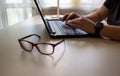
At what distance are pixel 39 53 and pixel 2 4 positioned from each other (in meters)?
1.99

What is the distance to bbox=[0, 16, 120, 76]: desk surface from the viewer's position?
0.53 metres

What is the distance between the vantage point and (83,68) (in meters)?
0.56

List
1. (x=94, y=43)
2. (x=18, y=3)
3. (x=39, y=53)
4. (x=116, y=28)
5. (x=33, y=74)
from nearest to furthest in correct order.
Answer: (x=33, y=74) < (x=39, y=53) < (x=94, y=43) < (x=116, y=28) < (x=18, y=3)

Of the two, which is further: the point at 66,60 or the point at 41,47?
the point at 41,47

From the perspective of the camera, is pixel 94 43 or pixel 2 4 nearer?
pixel 94 43

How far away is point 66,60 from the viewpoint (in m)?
0.62

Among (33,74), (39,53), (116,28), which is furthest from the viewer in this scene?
(116,28)

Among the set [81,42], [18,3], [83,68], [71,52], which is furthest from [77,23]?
[18,3]

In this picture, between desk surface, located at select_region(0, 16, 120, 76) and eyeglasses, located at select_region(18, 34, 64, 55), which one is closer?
desk surface, located at select_region(0, 16, 120, 76)

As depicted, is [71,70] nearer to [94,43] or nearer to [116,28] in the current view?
[94,43]

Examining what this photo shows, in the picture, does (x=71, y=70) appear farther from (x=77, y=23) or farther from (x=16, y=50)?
(x=77, y=23)

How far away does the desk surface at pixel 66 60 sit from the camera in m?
0.53

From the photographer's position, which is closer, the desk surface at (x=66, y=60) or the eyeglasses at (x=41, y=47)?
the desk surface at (x=66, y=60)

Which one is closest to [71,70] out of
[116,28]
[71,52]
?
[71,52]
